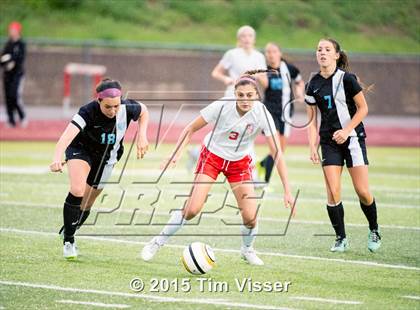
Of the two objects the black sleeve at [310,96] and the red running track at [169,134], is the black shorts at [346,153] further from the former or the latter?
the red running track at [169,134]

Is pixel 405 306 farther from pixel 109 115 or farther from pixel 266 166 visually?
pixel 266 166

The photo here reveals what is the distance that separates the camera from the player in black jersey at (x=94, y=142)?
8.02 m

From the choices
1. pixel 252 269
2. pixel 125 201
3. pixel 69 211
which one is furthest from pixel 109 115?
pixel 125 201

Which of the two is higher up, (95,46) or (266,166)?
(266,166)

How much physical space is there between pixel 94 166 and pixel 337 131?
216 centimetres

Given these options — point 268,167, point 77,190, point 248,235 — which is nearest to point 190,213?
point 248,235

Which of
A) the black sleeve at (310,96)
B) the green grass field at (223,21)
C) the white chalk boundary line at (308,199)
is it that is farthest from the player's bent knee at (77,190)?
the green grass field at (223,21)

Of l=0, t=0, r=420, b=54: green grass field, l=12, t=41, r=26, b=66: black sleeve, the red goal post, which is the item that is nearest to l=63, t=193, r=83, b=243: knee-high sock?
l=12, t=41, r=26, b=66: black sleeve

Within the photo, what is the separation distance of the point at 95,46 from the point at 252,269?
20.1m

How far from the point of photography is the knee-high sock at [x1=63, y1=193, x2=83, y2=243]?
8.07 meters

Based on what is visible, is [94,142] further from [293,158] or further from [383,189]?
[293,158]

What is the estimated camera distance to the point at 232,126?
7.96 meters

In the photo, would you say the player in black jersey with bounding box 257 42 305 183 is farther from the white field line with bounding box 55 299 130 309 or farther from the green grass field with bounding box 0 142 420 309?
the white field line with bounding box 55 299 130 309

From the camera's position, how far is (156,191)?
12852mm
